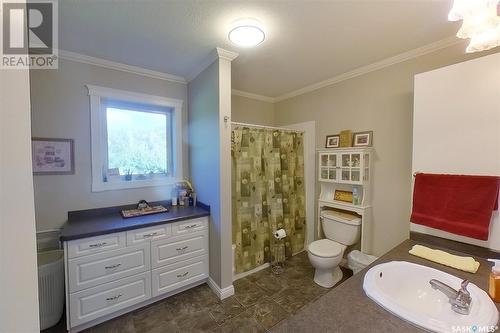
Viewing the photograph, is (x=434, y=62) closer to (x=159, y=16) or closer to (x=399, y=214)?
(x=399, y=214)

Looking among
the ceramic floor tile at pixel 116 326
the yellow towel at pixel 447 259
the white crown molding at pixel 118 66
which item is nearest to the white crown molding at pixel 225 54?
the white crown molding at pixel 118 66

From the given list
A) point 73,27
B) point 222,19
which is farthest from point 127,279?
point 222,19

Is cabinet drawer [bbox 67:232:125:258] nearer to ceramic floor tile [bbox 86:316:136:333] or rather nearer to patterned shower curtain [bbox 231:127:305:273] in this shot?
ceramic floor tile [bbox 86:316:136:333]

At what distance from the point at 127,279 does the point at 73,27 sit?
6.82 ft

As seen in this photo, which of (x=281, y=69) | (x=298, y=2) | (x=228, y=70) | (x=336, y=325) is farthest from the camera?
(x=281, y=69)

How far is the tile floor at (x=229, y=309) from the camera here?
1705mm

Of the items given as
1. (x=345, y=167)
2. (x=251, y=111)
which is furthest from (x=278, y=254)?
(x=251, y=111)

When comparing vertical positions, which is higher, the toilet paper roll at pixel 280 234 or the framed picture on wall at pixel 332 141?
the framed picture on wall at pixel 332 141

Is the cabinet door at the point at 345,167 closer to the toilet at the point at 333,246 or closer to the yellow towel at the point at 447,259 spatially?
the toilet at the point at 333,246

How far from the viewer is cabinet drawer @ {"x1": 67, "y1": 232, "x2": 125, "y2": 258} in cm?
159

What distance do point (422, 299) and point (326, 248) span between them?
117cm

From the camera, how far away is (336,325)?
77cm

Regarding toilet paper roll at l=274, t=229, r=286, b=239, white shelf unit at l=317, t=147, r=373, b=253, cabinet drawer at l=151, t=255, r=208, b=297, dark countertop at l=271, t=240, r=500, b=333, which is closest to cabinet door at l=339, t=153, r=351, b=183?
white shelf unit at l=317, t=147, r=373, b=253

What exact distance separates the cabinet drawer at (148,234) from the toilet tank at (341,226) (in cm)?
177
